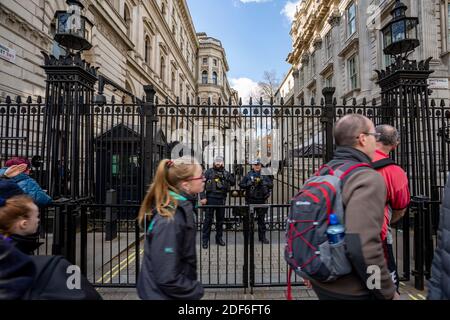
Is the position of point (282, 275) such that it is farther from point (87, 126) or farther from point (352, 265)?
point (87, 126)

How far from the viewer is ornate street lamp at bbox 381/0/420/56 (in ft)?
15.6

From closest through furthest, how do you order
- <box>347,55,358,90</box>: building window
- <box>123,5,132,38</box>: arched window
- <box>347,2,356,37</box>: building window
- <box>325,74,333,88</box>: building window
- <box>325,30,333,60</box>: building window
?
<box>347,55,358,90</box>: building window → <box>347,2,356,37</box>: building window → <box>123,5,132,38</box>: arched window → <box>325,74,333,88</box>: building window → <box>325,30,333,60</box>: building window

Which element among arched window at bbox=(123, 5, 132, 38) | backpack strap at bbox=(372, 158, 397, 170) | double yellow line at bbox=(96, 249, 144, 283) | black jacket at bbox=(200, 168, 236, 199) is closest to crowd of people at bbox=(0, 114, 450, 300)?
backpack strap at bbox=(372, 158, 397, 170)

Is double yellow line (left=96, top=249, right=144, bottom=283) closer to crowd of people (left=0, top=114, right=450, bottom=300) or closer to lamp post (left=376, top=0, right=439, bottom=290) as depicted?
crowd of people (left=0, top=114, right=450, bottom=300)

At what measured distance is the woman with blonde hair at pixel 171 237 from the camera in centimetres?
179

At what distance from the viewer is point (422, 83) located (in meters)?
4.86

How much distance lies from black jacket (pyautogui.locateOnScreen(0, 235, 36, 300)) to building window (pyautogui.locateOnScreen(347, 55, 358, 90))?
22.2 meters

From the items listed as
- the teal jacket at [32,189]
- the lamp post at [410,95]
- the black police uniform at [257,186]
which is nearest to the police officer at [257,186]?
the black police uniform at [257,186]

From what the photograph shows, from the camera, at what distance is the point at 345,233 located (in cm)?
163

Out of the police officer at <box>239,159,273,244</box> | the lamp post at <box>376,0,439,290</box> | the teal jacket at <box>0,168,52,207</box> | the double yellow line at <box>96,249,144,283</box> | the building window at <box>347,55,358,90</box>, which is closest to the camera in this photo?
the teal jacket at <box>0,168,52,207</box>

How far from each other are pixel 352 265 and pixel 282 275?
11.0 feet

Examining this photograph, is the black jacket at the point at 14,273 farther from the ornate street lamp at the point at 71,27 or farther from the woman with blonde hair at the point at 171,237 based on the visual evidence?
the ornate street lamp at the point at 71,27

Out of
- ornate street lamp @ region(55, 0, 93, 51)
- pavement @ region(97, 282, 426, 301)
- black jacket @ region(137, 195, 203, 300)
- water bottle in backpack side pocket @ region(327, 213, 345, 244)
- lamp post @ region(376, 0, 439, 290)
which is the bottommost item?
pavement @ region(97, 282, 426, 301)
